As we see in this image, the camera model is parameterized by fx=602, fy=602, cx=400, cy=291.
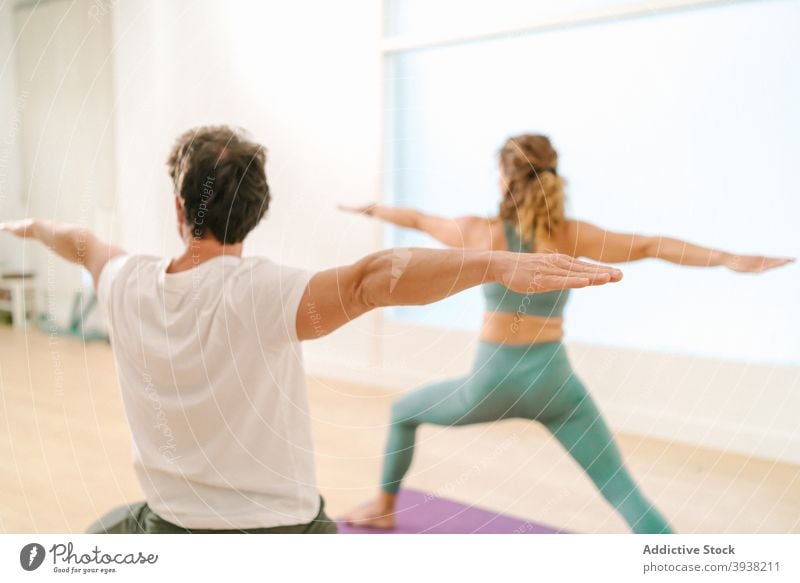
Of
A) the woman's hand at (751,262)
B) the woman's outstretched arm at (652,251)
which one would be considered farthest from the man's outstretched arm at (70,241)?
the woman's hand at (751,262)

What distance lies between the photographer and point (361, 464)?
87cm

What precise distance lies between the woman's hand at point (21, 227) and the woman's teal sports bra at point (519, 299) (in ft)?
2.13

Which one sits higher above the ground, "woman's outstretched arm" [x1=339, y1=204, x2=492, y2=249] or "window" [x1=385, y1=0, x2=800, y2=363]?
"window" [x1=385, y1=0, x2=800, y2=363]

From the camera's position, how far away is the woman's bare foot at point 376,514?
2.90ft

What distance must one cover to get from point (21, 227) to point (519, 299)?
2.34 feet

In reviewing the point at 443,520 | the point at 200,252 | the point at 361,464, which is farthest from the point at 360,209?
the point at 443,520

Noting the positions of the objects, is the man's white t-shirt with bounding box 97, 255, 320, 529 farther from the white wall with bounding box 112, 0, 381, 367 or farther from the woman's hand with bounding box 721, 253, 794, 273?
the woman's hand with bounding box 721, 253, 794, 273

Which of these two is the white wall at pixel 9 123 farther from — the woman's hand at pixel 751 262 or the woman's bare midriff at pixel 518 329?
the woman's hand at pixel 751 262

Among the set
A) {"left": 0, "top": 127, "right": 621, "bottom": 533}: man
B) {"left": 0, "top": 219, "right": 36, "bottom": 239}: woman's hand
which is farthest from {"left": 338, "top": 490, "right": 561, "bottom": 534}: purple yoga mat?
{"left": 0, "top": 219, "right": 36, "bottom": 239}: woman's hand

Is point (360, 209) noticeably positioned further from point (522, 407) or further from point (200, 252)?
point (522, 407)

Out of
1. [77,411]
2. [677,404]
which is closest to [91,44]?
[77,411]

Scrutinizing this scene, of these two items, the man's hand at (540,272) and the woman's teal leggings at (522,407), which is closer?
the man's hand at (540,272)

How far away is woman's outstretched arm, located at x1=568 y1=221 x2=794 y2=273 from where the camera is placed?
0.82 m
